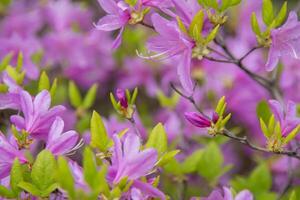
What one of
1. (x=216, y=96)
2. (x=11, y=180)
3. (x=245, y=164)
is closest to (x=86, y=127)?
(x=216, y=96)

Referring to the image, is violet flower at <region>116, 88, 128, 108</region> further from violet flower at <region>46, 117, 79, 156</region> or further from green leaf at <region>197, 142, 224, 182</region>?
green leaf at <region>197, 142, 224, 182</region>

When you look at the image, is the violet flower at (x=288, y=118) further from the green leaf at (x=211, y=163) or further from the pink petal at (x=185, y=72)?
the green leaf at (x=211, y=163)

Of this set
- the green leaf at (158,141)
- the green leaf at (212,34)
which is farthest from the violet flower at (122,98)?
the green leaf at (212,34)

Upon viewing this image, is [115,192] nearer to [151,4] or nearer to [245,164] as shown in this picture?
[151,4]

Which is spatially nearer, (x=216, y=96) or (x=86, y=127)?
(x=86, y=127)

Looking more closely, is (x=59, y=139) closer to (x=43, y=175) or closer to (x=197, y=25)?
(x=43, y=175)

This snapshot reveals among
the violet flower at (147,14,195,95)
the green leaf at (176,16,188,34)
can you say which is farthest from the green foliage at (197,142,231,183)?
the green leaf at (176,16,188,34)

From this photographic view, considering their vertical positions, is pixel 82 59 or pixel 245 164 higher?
pixel 82 59
